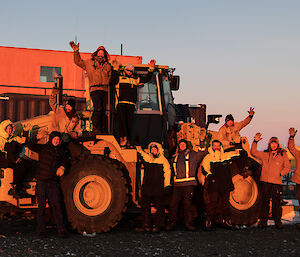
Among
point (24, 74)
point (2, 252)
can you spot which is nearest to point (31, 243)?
point (2, 252)

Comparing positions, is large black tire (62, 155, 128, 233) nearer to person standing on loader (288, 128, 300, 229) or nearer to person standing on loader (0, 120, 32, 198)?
A: person standing on loader (0, 120, 32, 198)

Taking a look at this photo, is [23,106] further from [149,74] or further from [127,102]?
[149,74]

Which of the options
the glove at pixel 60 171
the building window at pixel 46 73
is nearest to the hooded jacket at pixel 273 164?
the glove at pixel 60 171

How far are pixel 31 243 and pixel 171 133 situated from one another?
3.59 m

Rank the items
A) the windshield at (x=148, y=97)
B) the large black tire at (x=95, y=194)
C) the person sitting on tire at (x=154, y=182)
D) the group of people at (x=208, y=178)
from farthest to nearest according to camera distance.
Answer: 1. the windshield at (x=148, y=97)
2. the group of people at (x=208, y=178)
3. the person sitting on tire at (x=154, y=182)
4. the large black tire at (x=95, y=194)

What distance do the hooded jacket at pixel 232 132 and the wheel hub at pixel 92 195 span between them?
2953mm

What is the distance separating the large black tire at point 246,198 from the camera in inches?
341

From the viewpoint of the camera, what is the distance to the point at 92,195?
309 inches

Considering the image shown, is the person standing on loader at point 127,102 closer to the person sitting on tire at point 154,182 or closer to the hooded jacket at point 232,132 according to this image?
the person sitting on tire at point 154,182

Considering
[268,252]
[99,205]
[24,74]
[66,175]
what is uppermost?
[24,74]

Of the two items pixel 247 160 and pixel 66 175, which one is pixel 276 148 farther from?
pixel 66 175

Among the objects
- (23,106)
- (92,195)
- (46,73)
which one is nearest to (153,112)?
(92,195)

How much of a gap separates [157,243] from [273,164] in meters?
3.11

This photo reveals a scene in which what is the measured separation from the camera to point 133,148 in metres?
8.20
